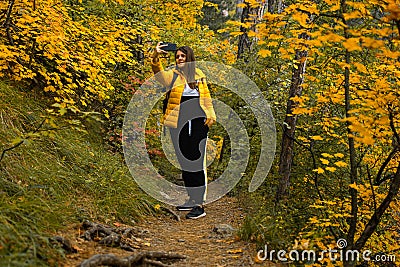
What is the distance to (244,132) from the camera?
7.05 metres

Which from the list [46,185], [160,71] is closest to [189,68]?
[160,71]

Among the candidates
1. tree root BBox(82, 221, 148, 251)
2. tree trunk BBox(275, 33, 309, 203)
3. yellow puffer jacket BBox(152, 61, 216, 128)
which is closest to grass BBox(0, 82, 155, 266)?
tree root BBox(82, 221, 148, 251)

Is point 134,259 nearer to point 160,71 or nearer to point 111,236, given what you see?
point 111,236

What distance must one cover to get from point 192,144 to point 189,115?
394 millimetres

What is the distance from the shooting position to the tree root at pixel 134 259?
9.28ft

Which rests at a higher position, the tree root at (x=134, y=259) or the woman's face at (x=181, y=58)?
the woman's face at (x=181, y=58)

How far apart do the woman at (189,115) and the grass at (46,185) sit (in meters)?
0.68

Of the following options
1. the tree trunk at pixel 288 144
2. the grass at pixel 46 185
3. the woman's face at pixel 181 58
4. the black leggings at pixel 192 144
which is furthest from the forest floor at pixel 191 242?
the woman's face at pixel 181 58

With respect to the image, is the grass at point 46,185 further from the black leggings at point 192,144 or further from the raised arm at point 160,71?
the raised arm at point 160,71

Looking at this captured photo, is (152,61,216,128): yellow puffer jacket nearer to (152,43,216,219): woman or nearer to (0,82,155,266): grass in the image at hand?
(152,43,216,219): woman

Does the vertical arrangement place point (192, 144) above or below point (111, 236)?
above

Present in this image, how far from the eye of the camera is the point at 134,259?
3.08m

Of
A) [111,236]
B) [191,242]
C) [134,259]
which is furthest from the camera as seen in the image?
[191,242]

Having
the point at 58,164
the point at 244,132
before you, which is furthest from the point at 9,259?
the point at 244,132
